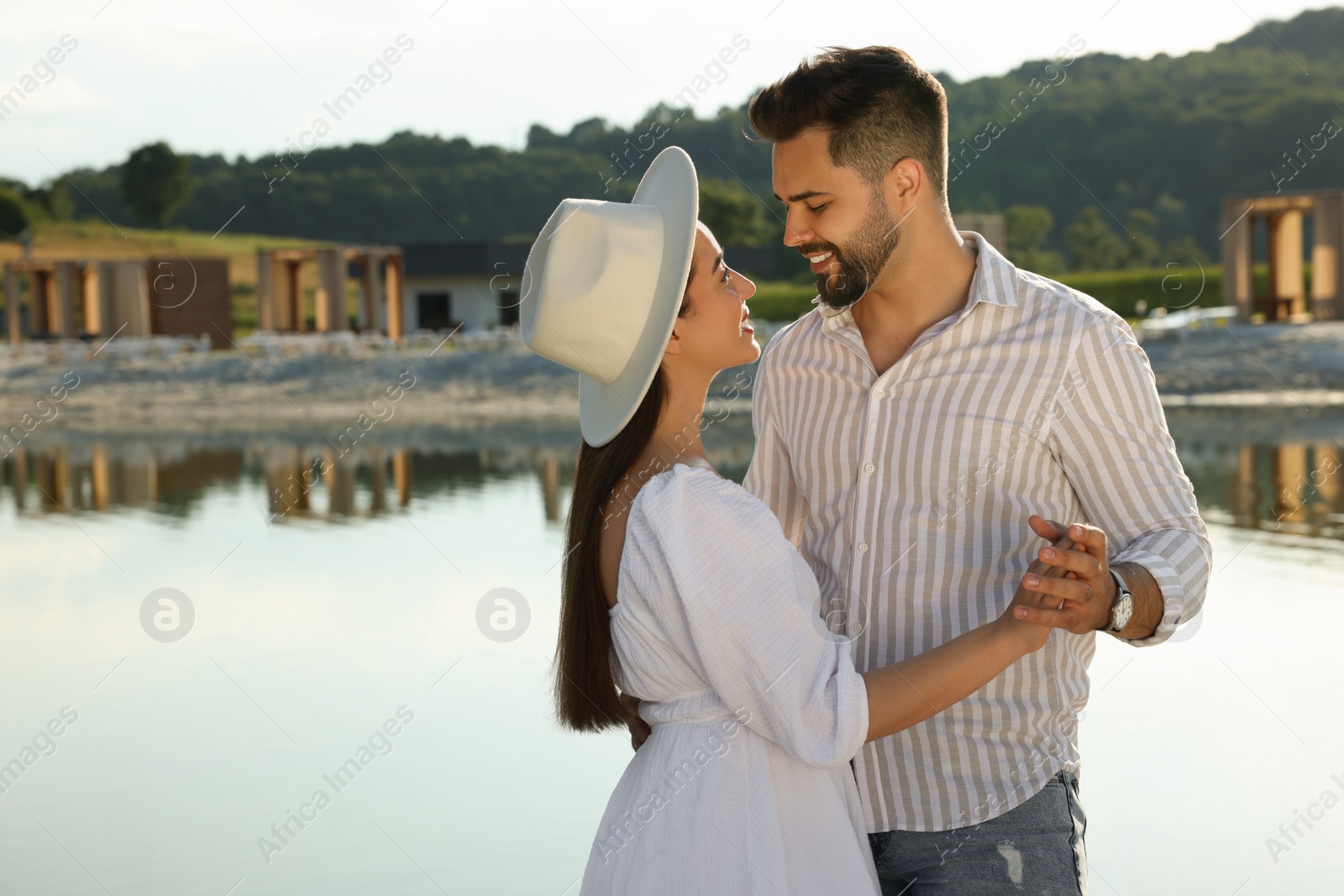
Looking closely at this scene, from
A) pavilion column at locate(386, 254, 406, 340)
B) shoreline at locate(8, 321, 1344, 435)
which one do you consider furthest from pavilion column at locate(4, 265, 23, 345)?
pavilion column at locate(386, 254, 406, 340)

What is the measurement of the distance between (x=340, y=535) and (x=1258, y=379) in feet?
54.4

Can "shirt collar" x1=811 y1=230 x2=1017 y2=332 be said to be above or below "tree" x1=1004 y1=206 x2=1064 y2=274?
below

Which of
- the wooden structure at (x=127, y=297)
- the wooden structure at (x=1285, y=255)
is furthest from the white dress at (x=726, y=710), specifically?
the wooden structure at (x=127, y=297)

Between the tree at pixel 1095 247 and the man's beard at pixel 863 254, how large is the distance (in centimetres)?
5844

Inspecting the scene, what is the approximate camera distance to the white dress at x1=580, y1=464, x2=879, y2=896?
180cm

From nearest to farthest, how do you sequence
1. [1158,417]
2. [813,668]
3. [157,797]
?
[813,668], [1158,417], [157,797]

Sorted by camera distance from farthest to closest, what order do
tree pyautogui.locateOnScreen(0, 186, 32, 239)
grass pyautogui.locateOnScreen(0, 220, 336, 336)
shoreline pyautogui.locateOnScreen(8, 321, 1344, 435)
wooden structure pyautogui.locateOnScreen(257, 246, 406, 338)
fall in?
tree pyautogui.locateOnScreen(0, 186, 32, 239), grass pyautogui.locateOnScreen(0, 220, 336, 336), wooden structure pyautogui.locateOnScreen(257, 246, 406, 338), shoreline pyautogui.locateOnScreen(8, 321, 1344, 435)

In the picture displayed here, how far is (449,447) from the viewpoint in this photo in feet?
59.0

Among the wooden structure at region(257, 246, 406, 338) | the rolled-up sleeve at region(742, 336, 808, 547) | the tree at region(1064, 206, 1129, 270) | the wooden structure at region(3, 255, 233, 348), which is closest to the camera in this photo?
the rolled-up sleeve at region(742, 336, 808, 547)

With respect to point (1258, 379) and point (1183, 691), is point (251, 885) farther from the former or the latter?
point (1258, 379)

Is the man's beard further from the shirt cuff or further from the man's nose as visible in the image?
the shirt cuff

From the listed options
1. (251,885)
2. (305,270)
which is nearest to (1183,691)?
(251,885)

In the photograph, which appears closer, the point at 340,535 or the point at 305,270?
the point at 340,535

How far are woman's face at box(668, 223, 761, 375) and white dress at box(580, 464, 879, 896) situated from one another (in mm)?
276
